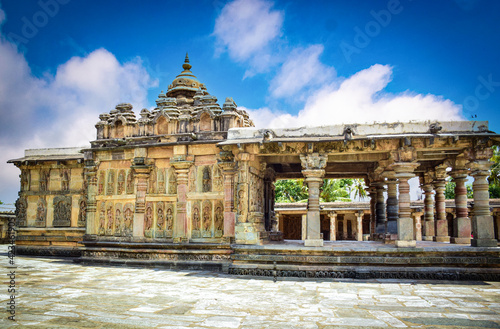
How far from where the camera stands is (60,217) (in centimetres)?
1659

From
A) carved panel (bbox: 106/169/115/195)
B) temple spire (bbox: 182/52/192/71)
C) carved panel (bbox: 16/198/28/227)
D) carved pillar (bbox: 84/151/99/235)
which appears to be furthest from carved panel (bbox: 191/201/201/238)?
carved panel (bbox: 16/198/28/227)

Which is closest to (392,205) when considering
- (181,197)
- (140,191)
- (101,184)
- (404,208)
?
(404,208)

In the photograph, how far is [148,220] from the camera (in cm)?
1369

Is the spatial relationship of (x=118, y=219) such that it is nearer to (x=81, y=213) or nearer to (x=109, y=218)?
(x=109, y=218)

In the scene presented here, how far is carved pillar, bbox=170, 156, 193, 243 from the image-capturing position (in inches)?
516

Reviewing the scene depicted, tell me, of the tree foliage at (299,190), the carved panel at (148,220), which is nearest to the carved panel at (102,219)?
the carved panel at (148,220)

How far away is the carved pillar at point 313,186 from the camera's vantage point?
1106 cm

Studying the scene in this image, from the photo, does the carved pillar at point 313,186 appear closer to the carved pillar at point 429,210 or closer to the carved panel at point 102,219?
the carved pillar at point 429,210

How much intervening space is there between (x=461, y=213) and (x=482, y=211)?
197 centimetres

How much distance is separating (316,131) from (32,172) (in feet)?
41.5

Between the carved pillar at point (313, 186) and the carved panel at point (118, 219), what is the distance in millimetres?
6860

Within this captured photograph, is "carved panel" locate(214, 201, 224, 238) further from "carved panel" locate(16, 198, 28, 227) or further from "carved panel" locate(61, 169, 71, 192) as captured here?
"carved panel" locate(16, 198, 28, 227)

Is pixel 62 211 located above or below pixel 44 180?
below

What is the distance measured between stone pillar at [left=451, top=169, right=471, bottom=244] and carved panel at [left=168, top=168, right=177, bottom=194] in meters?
8.93
